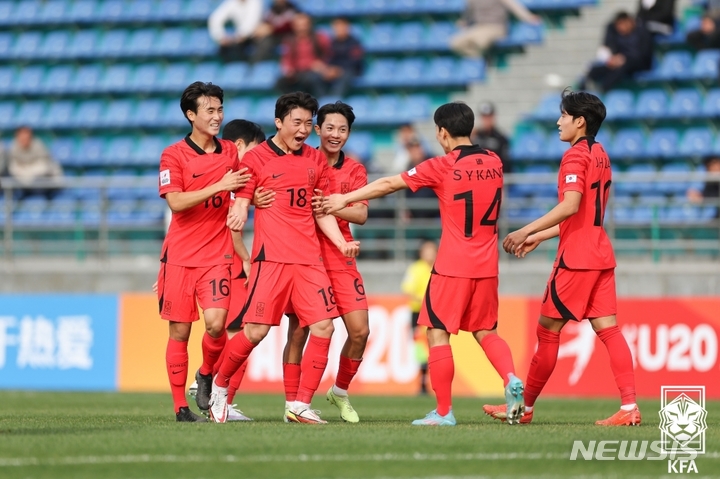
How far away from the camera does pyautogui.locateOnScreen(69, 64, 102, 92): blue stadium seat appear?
2144 centimetres

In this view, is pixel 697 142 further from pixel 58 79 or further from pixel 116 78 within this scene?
pixel 58 79

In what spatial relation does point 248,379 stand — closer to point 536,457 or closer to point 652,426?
point 652,426

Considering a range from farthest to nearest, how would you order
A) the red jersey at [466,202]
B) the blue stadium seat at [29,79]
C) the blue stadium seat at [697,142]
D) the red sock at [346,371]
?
the blue stadium seat at [29,79], the blue stadium seat at [697,142], the red sock at [346,371], the red jersey at [466,202]

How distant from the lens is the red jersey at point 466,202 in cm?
816

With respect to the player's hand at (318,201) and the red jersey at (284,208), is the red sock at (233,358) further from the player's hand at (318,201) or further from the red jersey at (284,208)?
the player's hand at (318,201)

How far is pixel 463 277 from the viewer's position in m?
8.16

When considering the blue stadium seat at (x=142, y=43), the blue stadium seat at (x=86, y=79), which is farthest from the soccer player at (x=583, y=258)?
the blue stadium seat at (x=86, y=79)

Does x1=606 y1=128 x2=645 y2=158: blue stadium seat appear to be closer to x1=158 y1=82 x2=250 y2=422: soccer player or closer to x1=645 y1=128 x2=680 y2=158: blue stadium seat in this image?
x1=645 y1=128 x2=680 y2=158: blue stadium seat

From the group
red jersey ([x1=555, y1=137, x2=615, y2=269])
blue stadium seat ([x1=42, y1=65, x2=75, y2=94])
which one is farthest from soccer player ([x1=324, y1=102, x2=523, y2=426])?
blue stadium seat ([x1=42, y1=65, x2=75, y2=94])

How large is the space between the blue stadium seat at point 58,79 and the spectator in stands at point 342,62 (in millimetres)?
5191

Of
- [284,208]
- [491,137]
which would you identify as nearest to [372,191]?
[284,208]

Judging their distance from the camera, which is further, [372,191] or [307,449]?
[372,191]

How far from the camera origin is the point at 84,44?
22016mm

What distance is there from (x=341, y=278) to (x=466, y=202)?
1.17m
